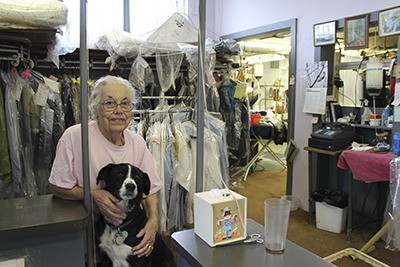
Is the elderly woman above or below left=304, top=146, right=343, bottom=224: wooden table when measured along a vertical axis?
above

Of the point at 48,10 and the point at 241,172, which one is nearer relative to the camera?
the point at 48,10

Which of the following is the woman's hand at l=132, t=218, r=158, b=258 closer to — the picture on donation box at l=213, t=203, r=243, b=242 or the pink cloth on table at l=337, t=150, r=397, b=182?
the picture on donation box at l=213, t=203, r=243, b=242

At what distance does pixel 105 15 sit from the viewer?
4.14m

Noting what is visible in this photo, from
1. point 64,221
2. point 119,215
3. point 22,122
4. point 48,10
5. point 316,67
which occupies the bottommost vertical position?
point 119,215

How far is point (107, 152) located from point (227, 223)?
0.76 metres

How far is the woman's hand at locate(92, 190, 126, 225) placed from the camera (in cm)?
140

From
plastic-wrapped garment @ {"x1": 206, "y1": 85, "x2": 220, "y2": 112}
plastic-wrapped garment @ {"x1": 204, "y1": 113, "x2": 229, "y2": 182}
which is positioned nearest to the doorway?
plastic-wrapped garment @ {"x1": 206, "y1": 85, "x2": 220, "y2": 112}

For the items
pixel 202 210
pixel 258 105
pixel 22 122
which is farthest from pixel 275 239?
pixel 258 105

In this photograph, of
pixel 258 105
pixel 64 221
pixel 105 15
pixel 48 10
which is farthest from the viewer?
pixel 258 105

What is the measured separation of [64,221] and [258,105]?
26.4ft

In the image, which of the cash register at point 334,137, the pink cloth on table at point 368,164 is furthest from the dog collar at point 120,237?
the cash register at point 334,137

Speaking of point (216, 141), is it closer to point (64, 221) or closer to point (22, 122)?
point (22, 122)

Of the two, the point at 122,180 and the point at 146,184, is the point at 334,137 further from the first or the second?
the point at 122,180

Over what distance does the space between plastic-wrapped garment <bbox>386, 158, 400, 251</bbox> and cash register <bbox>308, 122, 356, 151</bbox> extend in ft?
2.02
